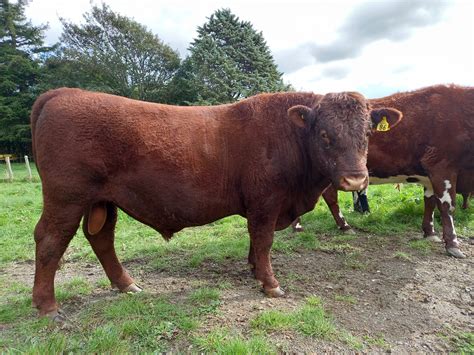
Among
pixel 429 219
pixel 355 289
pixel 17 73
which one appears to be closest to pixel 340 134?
pixel 355 289

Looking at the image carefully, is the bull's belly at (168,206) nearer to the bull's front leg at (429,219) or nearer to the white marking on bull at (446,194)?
the white marking on bull at (446,194)

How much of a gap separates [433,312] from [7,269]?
5.84 metres

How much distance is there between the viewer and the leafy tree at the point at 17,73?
34594mm

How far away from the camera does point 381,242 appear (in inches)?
241

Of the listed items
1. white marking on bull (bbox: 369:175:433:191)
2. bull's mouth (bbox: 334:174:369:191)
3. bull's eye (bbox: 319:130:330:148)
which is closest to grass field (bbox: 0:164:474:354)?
white marking on bull (bbox: 369:175:433:191)

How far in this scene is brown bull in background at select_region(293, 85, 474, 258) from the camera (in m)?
5.58

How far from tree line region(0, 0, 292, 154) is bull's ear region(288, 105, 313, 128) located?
86.3 feet

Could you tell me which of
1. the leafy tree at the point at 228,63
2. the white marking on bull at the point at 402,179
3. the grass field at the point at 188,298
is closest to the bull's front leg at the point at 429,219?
the white marking on bull at the point at 402,179

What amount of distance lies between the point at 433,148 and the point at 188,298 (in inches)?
177

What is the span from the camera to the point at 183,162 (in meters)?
3.79

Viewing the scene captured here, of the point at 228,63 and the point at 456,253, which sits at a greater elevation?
the point at 228,63

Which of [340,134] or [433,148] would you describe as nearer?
[340,134]

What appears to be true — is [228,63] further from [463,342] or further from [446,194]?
[463,342]

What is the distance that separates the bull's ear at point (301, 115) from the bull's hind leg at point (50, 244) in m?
2.48
